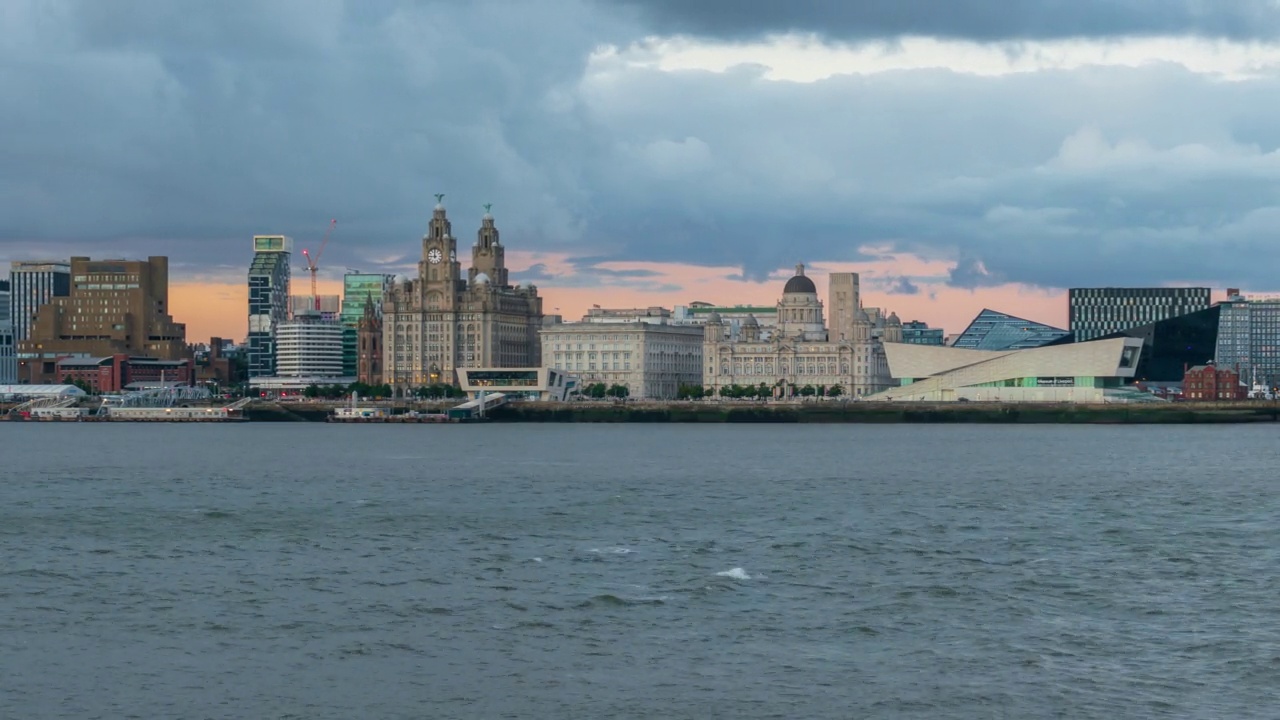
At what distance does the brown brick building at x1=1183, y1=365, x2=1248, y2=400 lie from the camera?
179 m

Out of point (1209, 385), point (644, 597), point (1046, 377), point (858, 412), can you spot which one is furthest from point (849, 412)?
point (644, 597)

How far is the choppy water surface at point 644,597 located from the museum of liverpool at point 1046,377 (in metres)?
111

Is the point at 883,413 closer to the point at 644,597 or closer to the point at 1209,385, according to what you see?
the point at 1209,385

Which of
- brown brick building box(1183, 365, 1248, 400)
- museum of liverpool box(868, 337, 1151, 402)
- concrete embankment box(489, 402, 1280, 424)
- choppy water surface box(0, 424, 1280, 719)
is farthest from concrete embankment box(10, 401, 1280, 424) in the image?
choppy water surface box(0, 424, 1280, 719)

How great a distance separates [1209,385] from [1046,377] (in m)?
16.6

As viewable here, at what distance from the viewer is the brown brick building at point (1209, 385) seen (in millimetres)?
179000

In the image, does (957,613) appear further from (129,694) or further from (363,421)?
(363,421)

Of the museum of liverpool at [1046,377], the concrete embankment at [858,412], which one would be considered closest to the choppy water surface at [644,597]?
the concrete embankment at [858,412]

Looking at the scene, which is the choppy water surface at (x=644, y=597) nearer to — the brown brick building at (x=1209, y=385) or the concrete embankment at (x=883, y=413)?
the concrete embankment at (x=883, y=413)

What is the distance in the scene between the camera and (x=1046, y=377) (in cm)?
18762

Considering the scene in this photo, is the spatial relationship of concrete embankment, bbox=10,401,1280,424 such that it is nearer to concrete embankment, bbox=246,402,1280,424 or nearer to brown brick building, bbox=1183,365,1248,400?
concrete embankment, bbox=246,402,1280,424

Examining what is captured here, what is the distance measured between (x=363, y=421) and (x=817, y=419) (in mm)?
46550

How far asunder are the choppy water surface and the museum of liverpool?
363ft

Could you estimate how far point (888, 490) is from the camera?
67688mm
